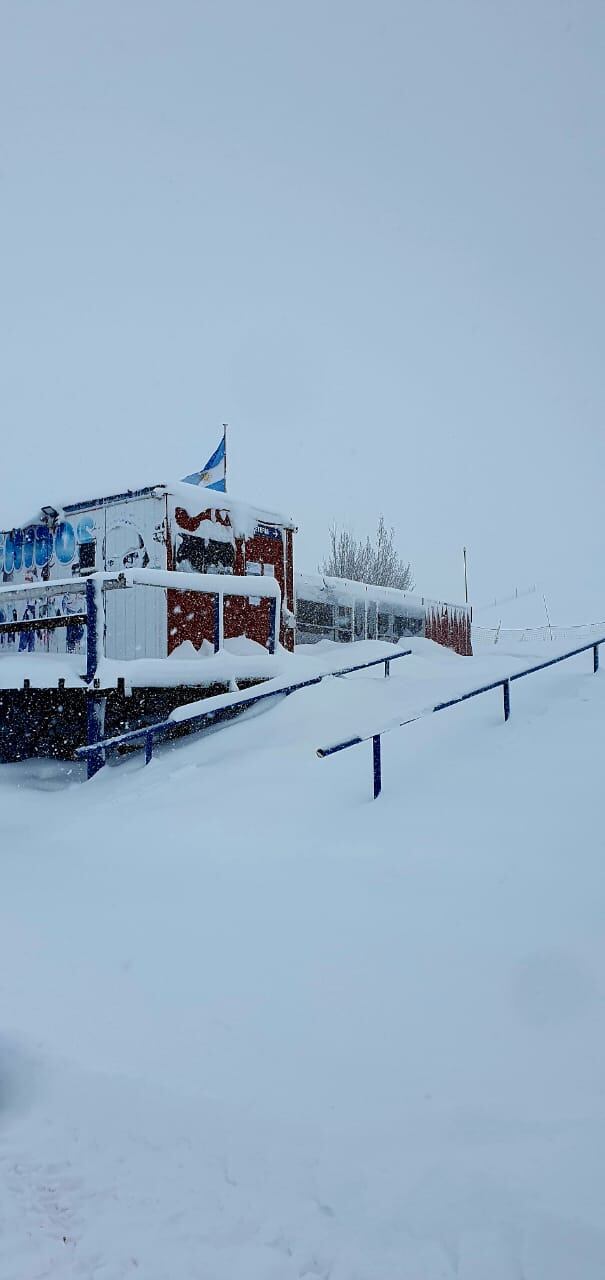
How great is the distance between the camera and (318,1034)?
331 centimetres

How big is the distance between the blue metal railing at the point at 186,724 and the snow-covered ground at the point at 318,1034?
4.79ft

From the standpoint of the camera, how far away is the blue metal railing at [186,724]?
311 inches

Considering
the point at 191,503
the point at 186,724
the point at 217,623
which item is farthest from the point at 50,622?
the point at 191,503

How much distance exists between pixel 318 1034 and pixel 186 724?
21.2 feet

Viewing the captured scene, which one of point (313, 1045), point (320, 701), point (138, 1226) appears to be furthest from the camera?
point (320, 701)

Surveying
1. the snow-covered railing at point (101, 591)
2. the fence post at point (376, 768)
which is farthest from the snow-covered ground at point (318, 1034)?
the snow-covered railing at point (101, 591)

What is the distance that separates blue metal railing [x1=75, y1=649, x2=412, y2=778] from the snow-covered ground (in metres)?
1.46

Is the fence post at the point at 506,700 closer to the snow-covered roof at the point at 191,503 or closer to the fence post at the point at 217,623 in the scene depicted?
the fence post at the point at 217,623

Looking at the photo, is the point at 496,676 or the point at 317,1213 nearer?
the point at 317,1213

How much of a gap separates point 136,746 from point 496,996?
665cm

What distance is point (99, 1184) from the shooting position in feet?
8.32

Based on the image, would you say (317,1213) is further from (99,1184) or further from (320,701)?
(320,701)

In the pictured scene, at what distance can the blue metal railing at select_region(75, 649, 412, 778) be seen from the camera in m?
7.91

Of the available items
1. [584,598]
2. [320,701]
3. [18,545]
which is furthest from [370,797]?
[584,598]
